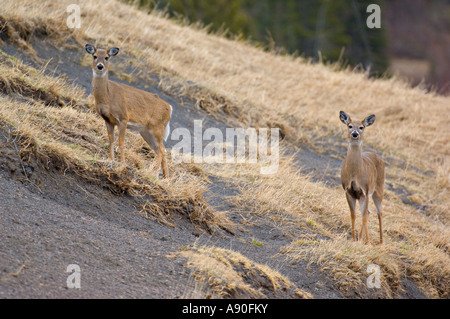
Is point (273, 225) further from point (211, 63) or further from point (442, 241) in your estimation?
point (211, 63)

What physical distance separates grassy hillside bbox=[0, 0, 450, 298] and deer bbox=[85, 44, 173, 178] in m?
0.41

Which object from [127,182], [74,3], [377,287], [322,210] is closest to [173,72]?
[74,3]

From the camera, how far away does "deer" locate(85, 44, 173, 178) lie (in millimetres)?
9422

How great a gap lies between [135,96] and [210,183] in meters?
2.20

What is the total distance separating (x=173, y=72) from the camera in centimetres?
→ 1673

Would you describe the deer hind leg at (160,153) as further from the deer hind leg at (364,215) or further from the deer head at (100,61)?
the deer hind leg at (364,215)

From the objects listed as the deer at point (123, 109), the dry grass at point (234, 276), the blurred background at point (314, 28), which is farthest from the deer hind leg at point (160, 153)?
the blurred background at point (314, 28)

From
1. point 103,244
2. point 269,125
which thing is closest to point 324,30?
point 269,125

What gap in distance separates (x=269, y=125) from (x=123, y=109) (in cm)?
728

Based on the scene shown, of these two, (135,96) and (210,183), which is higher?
(135,96)

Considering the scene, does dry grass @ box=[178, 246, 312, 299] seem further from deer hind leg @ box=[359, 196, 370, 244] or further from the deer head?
the deer head

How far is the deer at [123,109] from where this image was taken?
30.9ft

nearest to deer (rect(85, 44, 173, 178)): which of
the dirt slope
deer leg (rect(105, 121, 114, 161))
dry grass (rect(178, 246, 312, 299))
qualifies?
deer leg (rect(105, 121, 114, 161))

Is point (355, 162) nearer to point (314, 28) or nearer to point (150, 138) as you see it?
point (150, 138)
